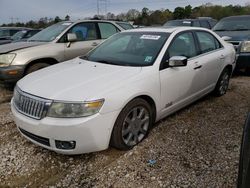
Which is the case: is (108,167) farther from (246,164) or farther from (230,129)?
(230,129)

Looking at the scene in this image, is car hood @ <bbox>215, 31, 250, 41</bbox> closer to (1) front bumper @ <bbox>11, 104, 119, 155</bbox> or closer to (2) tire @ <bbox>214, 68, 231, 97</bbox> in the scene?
(2) tire @ <bbox>214, 68, 231, 97</bbox>

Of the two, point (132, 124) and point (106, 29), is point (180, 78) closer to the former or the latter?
point (132, 124)

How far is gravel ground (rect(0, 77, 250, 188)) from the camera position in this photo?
2.76 m

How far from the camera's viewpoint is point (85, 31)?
6.69m

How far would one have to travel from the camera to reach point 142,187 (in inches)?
104

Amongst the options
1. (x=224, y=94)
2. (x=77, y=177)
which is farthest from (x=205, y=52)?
(x=77, y=177)

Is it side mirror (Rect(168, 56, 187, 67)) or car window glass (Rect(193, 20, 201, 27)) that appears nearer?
side mirror (Rect(168, 56, 187, 67))

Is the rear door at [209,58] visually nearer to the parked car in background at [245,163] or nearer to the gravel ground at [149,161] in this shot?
the gravel ground at [149,161]

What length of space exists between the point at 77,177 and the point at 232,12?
131 feet

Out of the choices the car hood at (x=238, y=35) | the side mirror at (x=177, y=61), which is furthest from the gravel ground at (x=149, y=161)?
the car hood at (x=238, y=35)

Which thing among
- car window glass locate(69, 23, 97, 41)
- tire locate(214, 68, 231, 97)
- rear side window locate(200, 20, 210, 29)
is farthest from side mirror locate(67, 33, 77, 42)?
rear side window locate(200, 20, 210, 29)

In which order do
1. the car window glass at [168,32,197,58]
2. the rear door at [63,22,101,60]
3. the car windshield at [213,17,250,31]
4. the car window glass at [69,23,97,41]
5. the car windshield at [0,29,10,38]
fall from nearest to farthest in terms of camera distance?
1. the car window glass at [168,32,197,58]
2. the rear door at [63,22,101,60]
3. the car window glass at [69,23,97,41]
4. the car windshield at [213,17,250,31]
5. the car windshield at [0,29,10,38]

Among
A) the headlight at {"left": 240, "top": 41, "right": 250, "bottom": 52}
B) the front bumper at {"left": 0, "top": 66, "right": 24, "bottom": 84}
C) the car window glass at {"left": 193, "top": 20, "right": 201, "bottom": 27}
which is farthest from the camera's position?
the car window glass at {"left": 193, "top": 20, "right": 201, "bottom": 27}

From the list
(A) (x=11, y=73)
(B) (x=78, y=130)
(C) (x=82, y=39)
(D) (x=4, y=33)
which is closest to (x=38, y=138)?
(B) (x=78, y=130)
